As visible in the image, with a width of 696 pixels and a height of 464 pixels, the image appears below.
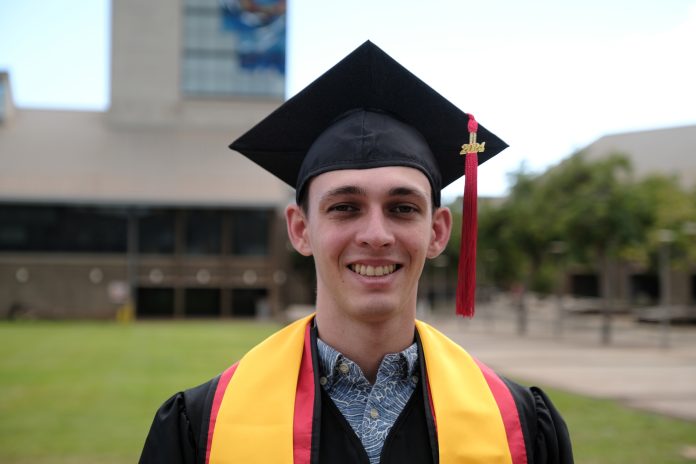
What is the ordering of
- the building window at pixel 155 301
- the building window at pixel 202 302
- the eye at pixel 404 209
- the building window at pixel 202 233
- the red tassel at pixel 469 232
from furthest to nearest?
the building window at pixel 202 233, the building window at pixel 202 302, the building window at pixel 155 301, the red tassel at pixel 469 232, the eye at pixel 404 209

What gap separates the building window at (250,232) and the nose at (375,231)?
41.6m

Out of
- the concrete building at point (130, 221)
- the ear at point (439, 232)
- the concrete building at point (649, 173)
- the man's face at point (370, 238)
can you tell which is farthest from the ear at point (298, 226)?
the concrete building at point (130, 221)

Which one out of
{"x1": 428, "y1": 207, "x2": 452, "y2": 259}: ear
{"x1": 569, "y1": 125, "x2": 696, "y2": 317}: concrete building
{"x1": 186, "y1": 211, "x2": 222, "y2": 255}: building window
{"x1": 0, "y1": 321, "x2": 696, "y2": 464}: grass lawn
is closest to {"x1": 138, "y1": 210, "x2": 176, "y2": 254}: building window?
{"x1": 186, "y1": 211, "x2": 222, "y2": 255}: building window

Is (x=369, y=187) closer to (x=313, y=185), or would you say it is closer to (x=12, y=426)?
(x=313, y=185)

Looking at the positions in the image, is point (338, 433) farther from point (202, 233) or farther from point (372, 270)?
point (202, 233)

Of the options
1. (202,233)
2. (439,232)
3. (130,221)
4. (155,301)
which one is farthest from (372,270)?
(155,301)

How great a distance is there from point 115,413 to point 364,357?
8.49 m

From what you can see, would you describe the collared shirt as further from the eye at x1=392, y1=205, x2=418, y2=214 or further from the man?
the eye at x1=392, y1=205, x2=418, y2=214

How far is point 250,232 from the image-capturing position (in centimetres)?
4375

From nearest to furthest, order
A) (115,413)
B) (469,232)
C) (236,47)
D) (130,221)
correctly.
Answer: (469,232)
(115,413)
(130,221)
(236,47)

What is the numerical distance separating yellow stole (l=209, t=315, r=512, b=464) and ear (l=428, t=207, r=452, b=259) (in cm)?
27

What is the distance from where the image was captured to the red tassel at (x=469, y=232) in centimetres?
252

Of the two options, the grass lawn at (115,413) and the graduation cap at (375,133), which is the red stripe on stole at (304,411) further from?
the grass lawn at (115,413)

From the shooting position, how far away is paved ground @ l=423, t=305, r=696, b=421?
38.4 ft
